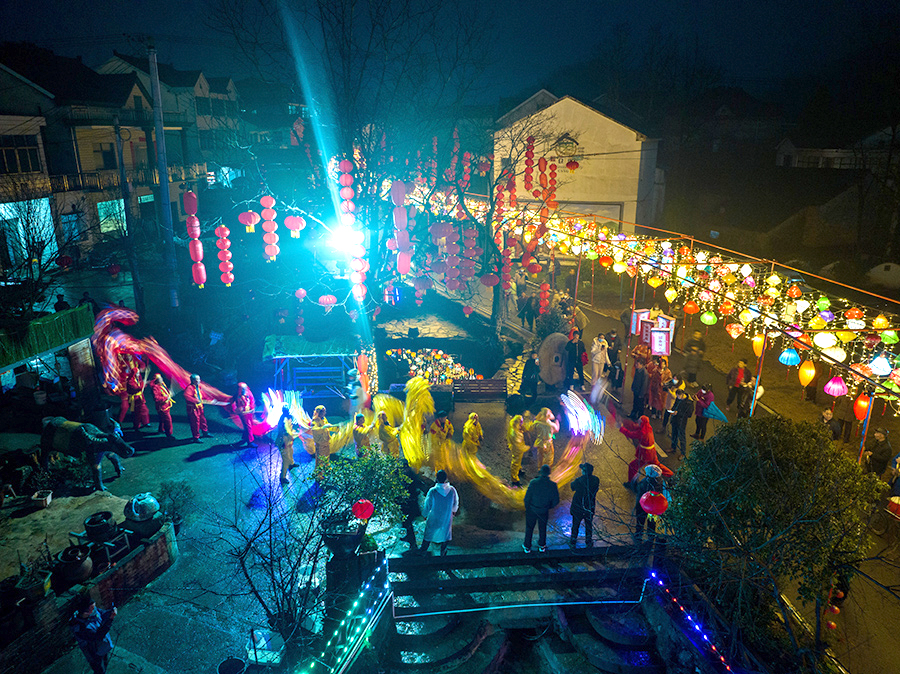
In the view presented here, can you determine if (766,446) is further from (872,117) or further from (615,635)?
(872,117)

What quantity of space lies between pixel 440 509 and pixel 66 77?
30.9 meters

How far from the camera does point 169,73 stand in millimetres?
35844

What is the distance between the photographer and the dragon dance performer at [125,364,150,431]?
12172mm

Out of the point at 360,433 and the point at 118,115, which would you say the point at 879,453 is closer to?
the point at 360,433

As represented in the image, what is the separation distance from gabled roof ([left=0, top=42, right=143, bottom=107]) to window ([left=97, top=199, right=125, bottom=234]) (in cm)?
472

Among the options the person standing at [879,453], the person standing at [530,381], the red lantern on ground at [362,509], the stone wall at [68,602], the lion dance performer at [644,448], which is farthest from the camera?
the person standing at [530,381]

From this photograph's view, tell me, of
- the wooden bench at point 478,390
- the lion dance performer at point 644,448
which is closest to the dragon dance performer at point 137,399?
the wooden bench at point 478,390

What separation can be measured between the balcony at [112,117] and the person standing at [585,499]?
23593 millimetres

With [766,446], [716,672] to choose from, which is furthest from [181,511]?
[766,446]

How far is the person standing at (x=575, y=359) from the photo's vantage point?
13828 mm

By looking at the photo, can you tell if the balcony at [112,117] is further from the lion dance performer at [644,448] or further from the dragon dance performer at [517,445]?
the lion dance performer at [644,448]

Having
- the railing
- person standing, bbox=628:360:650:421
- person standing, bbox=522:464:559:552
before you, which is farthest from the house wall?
person standing, bbox=522:464:559:552

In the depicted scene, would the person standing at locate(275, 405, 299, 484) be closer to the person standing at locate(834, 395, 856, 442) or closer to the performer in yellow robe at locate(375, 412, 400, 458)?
the performer in yellow robe at locate(375, 412, 400, 458)

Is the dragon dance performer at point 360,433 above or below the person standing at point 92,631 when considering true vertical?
above
